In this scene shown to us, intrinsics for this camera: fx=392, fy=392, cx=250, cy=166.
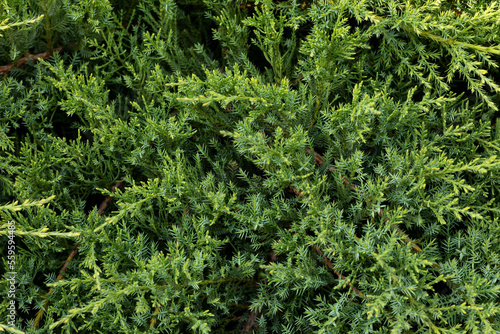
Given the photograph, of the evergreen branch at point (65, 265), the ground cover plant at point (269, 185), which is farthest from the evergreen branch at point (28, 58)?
the evergreen branch at point (65, 265)

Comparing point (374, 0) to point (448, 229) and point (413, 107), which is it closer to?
point (413, 107)

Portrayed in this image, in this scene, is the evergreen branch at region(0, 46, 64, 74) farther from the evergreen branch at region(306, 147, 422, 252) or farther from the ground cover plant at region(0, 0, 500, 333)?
the evergreen branch at region(306, 147, 422, 252)

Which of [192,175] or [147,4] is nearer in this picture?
[192,175]

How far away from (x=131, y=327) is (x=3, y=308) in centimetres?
60

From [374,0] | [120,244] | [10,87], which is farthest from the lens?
[10,87]

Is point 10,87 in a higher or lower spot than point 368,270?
higher

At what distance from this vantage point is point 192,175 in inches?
73.0

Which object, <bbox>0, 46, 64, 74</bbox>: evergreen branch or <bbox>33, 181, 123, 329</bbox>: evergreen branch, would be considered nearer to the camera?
<bbox>33, 181, 123, 329</bbox>: evergreen branch

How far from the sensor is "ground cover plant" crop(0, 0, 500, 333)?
1629 mm

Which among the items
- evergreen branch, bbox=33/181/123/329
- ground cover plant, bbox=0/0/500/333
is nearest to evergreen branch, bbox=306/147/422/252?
ground cover plant, bbox=0/0/500/333

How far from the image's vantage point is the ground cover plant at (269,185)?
1.63 m

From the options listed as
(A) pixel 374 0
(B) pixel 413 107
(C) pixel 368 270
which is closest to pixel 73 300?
(C) pixel 368 270

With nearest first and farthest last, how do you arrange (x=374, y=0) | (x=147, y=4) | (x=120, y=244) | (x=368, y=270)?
(x=368, y=270), (x=120, y=244), (x=374, y=0), (x=147, y=4)

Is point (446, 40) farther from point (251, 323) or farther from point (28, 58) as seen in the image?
point (28, 58)
